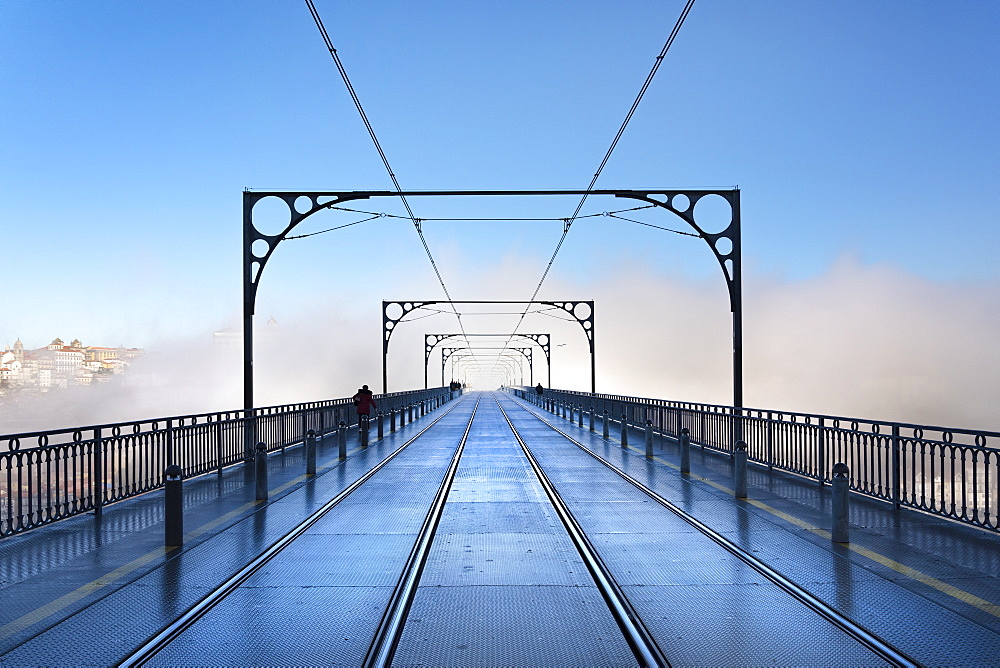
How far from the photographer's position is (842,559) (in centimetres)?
Result: 863

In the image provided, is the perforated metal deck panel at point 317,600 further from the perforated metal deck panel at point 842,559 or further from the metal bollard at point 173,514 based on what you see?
the perforated metal deck panel at point 842,559

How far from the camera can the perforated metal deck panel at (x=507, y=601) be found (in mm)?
5734

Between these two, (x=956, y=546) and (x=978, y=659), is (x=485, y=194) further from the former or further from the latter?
(x=978, y=659)

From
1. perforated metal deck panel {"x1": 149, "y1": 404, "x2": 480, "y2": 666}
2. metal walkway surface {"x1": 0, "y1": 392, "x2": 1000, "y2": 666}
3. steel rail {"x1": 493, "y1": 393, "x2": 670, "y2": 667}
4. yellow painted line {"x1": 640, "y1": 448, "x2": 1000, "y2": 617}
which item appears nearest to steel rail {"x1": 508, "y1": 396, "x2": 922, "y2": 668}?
metal walkway surface {"x1": 0, "y1": 392, "x2": 1000, "y2": 666}

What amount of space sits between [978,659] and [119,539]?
9094 millimetres

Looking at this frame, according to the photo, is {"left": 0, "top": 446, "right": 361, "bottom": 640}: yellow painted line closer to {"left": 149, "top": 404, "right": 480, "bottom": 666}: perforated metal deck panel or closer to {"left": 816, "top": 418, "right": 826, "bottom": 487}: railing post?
{"left": 149, "top": 404, "right": 480, "bottom": 666}: perforated metal deck panel

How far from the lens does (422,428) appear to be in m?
36.2

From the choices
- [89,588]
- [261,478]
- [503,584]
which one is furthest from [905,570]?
[261,478]

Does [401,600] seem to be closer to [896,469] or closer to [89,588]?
[89,588]

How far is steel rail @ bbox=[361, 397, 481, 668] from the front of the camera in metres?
5.68

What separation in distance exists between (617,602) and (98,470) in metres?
8.41

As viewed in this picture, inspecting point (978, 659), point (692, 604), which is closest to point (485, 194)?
point (692, 604)

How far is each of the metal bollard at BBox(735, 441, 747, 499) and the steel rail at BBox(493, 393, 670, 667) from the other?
314 cm

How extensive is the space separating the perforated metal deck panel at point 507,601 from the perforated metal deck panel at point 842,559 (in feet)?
1.99
